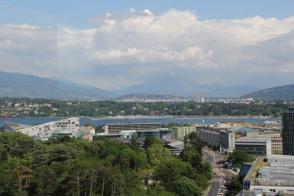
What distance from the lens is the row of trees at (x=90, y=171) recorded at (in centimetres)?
1158

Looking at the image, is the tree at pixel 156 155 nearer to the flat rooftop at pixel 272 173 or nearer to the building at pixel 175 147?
the flat rooftop at pixel 272 173

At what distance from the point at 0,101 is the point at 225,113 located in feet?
79.5

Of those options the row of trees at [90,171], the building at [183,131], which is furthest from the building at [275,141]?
the row of trees at [90,171]

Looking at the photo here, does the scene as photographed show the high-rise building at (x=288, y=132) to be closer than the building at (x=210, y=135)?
Yes

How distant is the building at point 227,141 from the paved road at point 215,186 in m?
10.7

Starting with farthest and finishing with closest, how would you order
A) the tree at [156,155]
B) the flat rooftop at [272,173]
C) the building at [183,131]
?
the building at [183,131] → the tree at [156,155] → the flat rooftop at [272,173]

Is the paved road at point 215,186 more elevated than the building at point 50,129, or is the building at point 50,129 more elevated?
the building at point 50,129

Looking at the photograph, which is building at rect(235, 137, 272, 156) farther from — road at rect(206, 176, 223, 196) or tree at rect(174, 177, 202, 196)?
tree at rect(174, 177, 202, 196)

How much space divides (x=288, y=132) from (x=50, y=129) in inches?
623

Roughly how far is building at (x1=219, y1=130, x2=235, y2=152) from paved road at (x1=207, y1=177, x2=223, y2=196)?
35.1ft

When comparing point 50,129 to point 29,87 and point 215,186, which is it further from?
point 29,87

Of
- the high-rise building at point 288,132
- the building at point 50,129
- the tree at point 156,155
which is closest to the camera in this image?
the tree at point 156,155

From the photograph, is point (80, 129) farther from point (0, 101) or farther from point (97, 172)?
point (0, 101)

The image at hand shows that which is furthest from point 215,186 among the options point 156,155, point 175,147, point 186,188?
point 175,147
